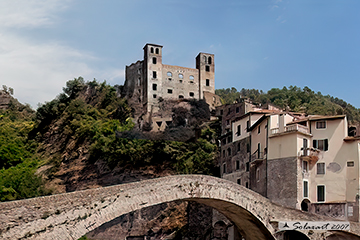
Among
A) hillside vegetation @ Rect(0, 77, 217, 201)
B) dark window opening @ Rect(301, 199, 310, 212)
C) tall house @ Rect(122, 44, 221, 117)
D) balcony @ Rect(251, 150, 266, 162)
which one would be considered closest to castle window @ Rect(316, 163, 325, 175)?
dark window opening @ Rect(301, 199, 310, 212)

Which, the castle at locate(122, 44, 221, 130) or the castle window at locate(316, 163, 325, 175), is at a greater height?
Result: the castle at locate(122, 44, 221, 130)

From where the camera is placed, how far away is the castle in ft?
192

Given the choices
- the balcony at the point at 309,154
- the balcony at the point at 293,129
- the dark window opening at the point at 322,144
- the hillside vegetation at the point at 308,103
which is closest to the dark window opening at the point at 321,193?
the balcony at the point at 309,154

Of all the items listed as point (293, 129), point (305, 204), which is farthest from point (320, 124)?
point (305, 204)

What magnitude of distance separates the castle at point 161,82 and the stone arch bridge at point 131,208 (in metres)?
33.4

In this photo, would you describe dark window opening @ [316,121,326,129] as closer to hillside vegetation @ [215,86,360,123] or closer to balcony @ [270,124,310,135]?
balcony @ [270,124,310,135]

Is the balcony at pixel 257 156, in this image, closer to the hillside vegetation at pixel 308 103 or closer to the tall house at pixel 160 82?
the hillside vegetation at pixel 308 103

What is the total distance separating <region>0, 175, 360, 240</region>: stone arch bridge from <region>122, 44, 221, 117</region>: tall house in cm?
3413

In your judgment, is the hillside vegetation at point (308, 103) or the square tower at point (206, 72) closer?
the hillside vegetation at point (308, 103)

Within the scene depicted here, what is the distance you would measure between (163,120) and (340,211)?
26723 millimetres

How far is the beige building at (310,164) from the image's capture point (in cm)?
3209

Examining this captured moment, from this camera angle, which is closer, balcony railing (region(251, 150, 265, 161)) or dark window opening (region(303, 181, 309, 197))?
dark window opening (region(303, 181, 309, 197))

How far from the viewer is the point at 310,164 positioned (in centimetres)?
3316

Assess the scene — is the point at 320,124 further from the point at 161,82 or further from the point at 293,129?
the point at 161,82
